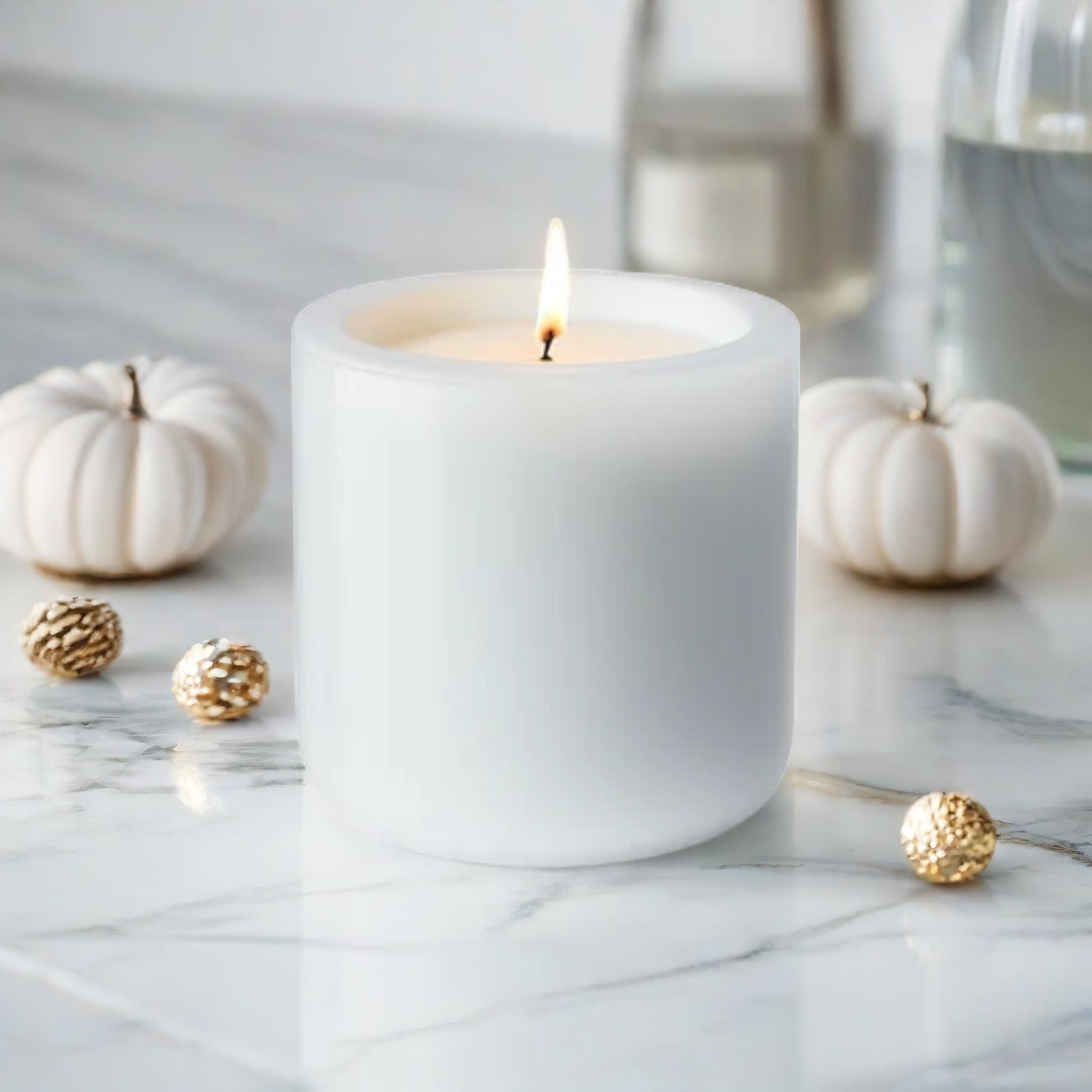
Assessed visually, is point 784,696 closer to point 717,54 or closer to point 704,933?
point 704,933

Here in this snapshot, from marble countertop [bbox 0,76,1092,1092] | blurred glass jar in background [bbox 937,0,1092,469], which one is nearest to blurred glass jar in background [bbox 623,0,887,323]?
blurred glass jar in background [bbox 937,0,1092,469]

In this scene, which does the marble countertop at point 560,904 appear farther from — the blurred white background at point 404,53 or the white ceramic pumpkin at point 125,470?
the blurred white background at point 404,53

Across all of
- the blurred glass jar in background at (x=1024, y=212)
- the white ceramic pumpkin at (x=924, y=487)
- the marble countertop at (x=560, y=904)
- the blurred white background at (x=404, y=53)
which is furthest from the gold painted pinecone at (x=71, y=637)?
the blurred white background at (x=404, y=53)

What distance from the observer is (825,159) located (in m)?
1.00

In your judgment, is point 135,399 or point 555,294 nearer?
point 555,294

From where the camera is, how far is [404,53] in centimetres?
172

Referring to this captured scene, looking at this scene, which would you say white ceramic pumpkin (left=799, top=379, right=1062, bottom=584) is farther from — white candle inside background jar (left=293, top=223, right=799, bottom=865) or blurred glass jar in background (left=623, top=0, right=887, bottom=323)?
blurred glass jar in background (left=623, top=0, right=887, bottom=323)

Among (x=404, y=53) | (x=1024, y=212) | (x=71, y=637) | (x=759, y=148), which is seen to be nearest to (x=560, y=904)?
(x=71, y=637)

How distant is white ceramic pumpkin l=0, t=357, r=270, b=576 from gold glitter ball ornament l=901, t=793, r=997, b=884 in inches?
12.4

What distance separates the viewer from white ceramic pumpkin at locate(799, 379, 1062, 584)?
66 centimetres

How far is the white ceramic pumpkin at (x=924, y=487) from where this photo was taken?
2.16 ft

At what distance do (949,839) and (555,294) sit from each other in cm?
17

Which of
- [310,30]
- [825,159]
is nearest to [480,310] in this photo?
[825,159]

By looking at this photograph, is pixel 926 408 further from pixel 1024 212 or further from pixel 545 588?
pixel 545 588
